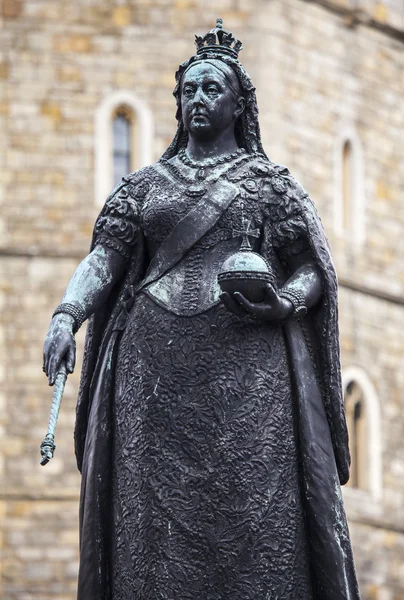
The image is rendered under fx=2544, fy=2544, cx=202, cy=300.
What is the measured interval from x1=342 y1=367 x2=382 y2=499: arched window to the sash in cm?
2921

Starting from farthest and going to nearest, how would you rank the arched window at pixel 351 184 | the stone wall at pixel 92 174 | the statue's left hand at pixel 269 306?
the arched window at pixel 351 184 < the stone wall at pixel 92 174 < the statue's left hand at pixel 269 306

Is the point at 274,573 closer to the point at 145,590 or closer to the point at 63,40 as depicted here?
the point at 145,590

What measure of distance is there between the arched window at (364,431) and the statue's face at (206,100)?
29.1m

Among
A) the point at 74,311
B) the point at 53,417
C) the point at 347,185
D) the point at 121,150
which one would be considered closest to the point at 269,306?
the point at 74,311

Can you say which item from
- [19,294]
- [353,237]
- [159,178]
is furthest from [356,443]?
[159,178]

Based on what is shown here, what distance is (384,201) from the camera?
40.7 metres

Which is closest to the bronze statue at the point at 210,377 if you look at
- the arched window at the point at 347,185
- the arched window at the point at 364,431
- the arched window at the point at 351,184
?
the arched window at the point at 364,431

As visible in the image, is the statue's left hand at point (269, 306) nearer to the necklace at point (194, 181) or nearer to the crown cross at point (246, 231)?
the crown cross at point (246, 231)

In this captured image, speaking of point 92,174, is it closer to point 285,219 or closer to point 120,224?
point 120,224

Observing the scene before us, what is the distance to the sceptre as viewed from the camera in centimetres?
909

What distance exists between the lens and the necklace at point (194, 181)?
386 inches

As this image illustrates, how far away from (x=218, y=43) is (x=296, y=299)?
1151 millimetres

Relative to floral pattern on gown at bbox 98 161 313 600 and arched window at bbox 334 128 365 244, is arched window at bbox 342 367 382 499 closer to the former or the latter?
A: arched window at bbox 334 128 365 244


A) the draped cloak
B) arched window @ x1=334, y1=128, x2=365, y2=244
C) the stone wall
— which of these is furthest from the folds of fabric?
arched window @ x1=334, y1=128, x2=365, y2=244
